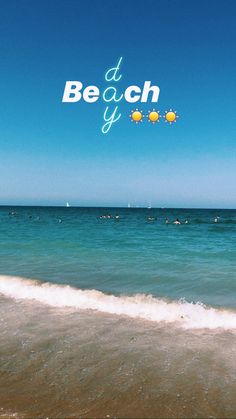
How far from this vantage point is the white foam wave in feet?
29.5

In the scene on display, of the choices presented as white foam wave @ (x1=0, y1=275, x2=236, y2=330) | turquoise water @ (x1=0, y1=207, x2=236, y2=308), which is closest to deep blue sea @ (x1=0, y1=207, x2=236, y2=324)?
turquoise water @ (x1=0, y1=207, x2=236, y2=308)

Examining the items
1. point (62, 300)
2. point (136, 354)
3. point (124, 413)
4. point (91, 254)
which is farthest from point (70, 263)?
point (124, 413)

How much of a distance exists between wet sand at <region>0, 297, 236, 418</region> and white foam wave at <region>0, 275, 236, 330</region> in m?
0.59

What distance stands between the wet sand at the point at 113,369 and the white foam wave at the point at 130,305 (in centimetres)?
59

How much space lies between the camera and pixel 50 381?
586 cm

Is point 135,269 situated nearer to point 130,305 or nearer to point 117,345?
point 130,305

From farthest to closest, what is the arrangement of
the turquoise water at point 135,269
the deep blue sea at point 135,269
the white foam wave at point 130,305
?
the turquoise water at point 135,269
the deep blue sea at point 135,269
the white foam wave at point 130,305

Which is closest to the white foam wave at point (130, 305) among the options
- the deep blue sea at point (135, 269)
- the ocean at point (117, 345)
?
the ocean at point (117, 345)

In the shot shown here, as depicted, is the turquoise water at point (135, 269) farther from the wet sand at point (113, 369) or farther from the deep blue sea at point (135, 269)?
the wet sand at point (113, 369)

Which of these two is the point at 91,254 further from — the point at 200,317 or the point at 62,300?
the point at 200,317

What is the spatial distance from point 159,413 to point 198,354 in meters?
2.07

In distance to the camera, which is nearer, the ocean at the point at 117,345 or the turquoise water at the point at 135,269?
the ocean at the point at 117,345

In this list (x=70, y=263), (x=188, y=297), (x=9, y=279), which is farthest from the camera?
(x=70, y=263)

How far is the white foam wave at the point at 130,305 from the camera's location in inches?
354
